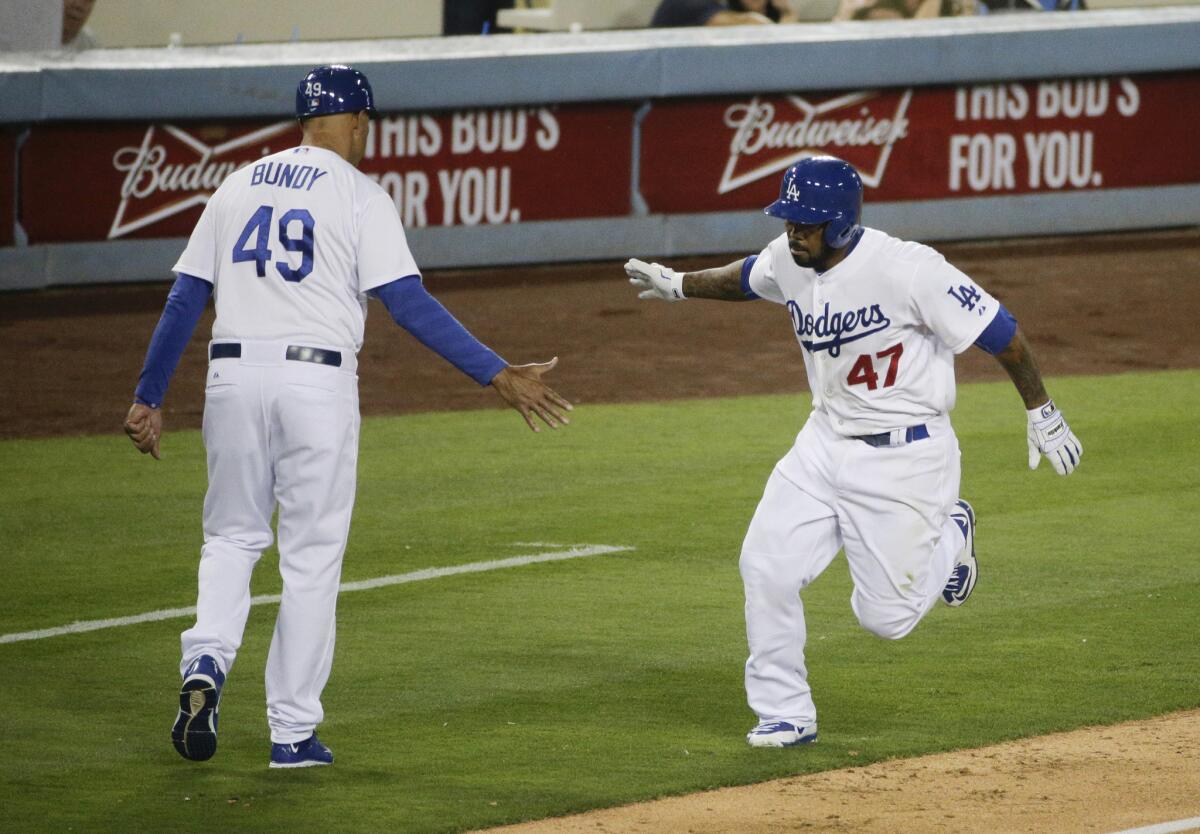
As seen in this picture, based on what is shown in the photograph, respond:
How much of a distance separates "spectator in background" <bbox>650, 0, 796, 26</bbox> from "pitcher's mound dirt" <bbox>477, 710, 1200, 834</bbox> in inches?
433

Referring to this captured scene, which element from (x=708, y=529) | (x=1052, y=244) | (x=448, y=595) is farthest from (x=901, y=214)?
(x=448, y=595)

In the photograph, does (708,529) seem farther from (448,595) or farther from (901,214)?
(901,214)

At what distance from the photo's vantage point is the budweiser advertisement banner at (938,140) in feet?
51.4

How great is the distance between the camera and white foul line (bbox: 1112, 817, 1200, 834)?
4895 mm

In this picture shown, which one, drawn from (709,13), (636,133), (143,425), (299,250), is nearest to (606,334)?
(636,133)

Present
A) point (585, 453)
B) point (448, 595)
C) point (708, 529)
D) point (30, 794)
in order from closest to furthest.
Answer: point (30, 794) < point (448, 595) < point (708, 529) < point (585, 453)

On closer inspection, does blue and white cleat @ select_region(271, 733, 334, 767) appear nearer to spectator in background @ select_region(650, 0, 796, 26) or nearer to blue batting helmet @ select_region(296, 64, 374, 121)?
blue batting helmet @ select_region(296, 64, 374, 121)

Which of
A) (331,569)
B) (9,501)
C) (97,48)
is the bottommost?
(9,501)

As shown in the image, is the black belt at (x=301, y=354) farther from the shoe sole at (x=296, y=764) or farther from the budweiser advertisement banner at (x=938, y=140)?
the budweiser advertisement banner at (x=938, y=140)

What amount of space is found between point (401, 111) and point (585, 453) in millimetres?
5103

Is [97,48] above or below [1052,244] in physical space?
above

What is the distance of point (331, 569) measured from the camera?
533 centimetres

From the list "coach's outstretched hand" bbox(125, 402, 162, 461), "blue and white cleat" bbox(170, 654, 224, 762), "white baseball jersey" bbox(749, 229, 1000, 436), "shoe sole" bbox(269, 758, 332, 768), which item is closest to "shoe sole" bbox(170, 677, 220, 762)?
"blue and white cleat" bbox(170, 654, 224, 762)

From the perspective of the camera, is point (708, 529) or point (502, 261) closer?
point (708, 529)
